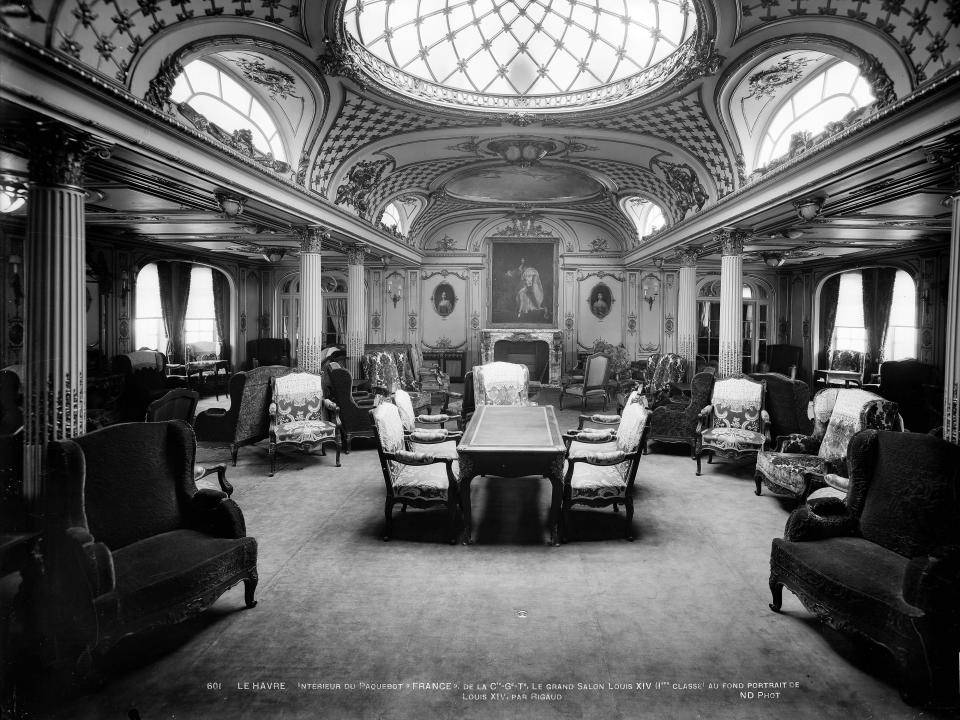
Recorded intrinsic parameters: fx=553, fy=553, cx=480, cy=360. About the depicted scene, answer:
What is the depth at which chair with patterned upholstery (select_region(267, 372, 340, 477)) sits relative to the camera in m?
6.65

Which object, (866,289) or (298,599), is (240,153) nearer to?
(298,599)

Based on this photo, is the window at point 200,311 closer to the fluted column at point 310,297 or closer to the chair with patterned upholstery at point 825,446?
the fluted column at point 310,297

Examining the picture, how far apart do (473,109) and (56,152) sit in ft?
16.9

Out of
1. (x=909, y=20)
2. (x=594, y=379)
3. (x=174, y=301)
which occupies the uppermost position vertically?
(x=909, y=20)

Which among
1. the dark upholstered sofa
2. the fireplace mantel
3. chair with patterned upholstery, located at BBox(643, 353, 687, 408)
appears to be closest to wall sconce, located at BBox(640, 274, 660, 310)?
the fireplace mantel

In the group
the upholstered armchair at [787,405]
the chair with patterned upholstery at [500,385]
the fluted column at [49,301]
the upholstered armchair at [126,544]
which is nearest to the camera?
the upholstered armchair at [126,544]

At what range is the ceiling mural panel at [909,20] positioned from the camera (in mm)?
4043

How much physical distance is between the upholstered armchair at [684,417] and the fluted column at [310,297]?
5.09 meters

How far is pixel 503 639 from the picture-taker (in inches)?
117

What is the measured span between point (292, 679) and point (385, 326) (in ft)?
43.9

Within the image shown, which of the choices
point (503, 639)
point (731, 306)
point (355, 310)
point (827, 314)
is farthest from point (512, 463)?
point (827, 314)

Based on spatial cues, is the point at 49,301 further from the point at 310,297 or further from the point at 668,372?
the point at 668,372

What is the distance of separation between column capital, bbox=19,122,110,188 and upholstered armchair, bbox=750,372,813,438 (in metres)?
7.27

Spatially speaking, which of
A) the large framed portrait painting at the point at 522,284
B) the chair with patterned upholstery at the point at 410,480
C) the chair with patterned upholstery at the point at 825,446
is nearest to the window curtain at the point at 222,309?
the large framed portrait painting at the point at 522,284
